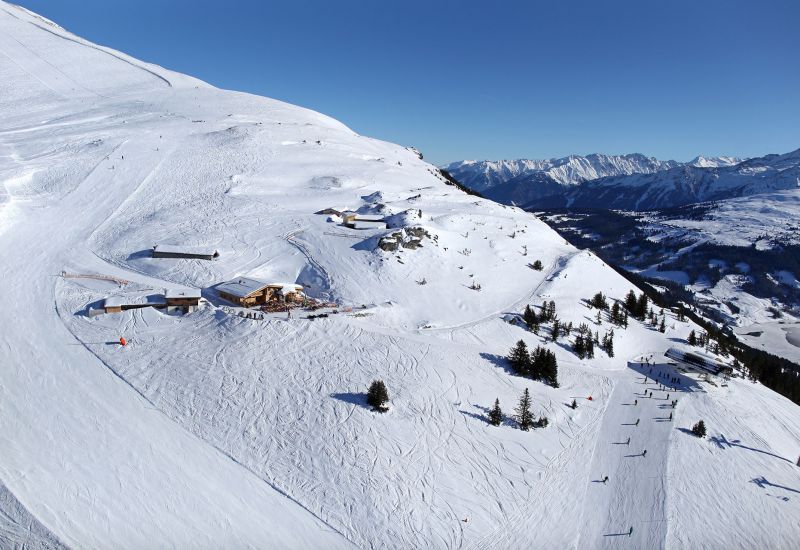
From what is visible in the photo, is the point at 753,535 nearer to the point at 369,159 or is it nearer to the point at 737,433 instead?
the point at 737,433

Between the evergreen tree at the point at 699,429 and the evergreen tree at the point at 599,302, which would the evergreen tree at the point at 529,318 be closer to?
the evergreen tree at the point at 599,302

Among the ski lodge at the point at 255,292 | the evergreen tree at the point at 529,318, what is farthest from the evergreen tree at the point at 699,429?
the ski lodge at the point at 255,292

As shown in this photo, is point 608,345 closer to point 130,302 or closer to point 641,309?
point 641,309

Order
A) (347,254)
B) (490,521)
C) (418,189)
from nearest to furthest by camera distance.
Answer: (490,521) → (347,254) → (418,189)

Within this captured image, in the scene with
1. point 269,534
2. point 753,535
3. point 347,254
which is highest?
point 347,254

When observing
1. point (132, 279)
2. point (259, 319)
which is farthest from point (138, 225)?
point (259, 319)
